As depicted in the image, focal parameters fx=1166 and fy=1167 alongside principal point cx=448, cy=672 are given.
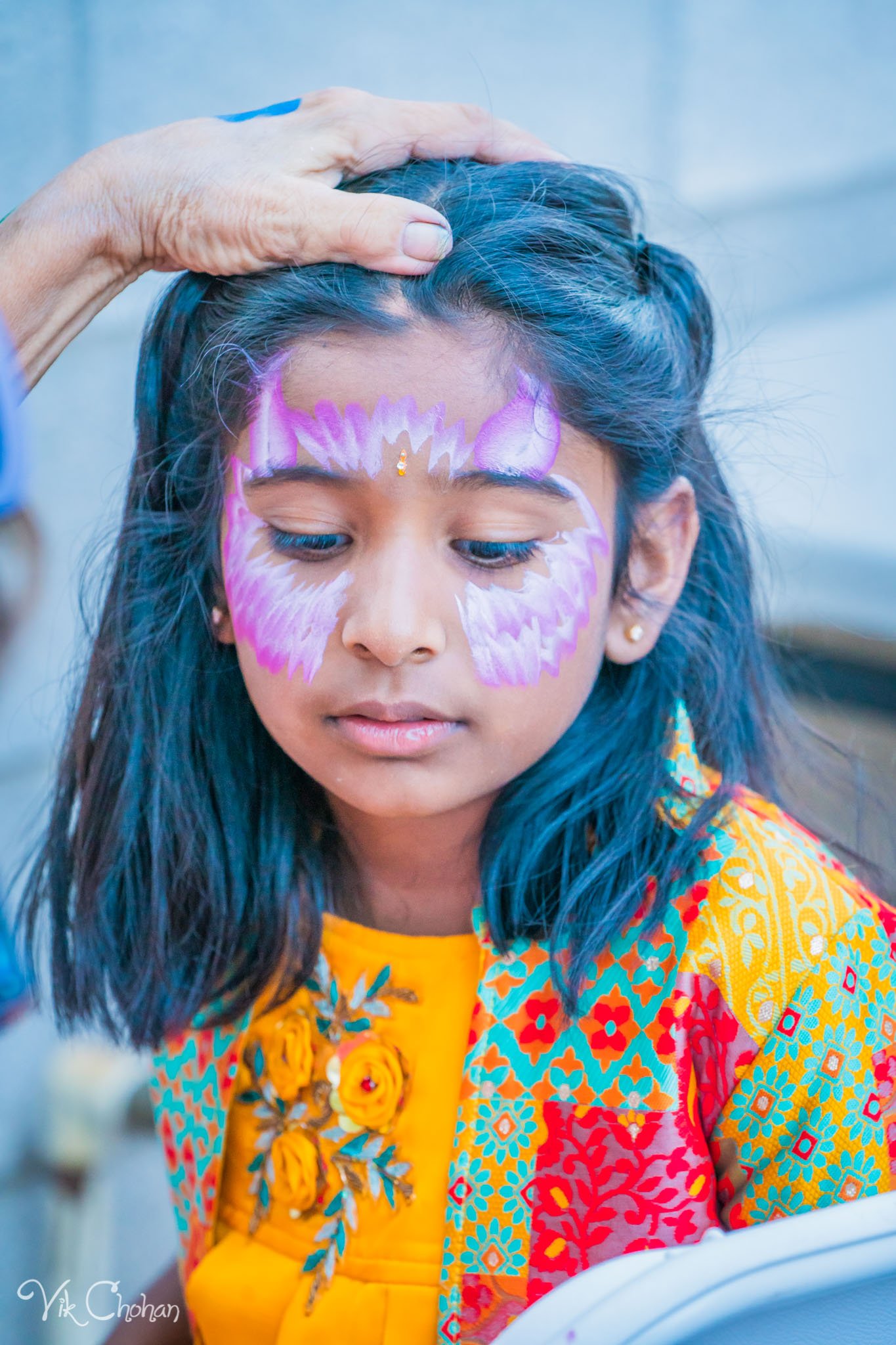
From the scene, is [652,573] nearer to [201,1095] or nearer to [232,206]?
[232,206]

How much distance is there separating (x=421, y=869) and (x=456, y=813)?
7 centimetres

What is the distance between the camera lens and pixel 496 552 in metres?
0.87

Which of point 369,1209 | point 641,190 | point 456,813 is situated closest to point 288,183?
point 456,813

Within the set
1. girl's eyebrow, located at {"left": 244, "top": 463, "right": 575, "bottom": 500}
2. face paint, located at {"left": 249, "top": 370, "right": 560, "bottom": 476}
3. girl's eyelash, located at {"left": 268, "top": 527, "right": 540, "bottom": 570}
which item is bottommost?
girl's eyelash, located at {"left": 268, "top": 527, "right": 540, "bottom": 570}

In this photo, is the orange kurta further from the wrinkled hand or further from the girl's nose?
the wrinkled hand

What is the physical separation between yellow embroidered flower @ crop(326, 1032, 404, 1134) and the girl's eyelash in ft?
1.41

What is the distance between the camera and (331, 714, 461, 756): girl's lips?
0.87 meters

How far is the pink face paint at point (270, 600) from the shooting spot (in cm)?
88

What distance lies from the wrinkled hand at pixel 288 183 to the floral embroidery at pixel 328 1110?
60 centimetres

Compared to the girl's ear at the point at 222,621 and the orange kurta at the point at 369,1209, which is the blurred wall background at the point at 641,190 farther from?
the orange kurta at the point at 369,1209
